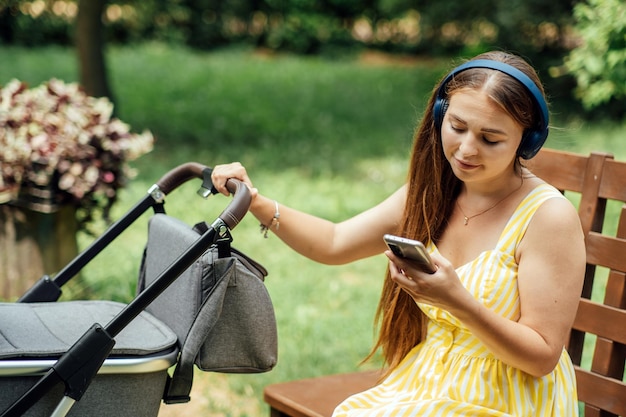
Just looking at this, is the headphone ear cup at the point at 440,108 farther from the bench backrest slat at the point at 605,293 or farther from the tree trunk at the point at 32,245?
the tree trunk at the point at 32,245

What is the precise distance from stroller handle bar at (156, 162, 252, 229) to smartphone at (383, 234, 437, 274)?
46 cm

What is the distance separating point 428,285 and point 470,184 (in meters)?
0.53

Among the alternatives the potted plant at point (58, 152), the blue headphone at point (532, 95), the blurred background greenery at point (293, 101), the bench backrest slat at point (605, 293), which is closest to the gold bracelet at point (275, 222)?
the blurred background greenery at point (293, 101)

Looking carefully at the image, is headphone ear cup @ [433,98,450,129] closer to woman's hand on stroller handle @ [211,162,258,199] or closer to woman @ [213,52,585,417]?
woman @ [213,52,585,417]

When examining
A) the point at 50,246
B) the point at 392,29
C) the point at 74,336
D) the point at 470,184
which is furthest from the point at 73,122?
the point at 392,29

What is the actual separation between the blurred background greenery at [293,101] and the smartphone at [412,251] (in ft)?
2.38

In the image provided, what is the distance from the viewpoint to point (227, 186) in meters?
2.65

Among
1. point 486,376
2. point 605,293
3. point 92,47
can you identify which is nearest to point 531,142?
point 486,376

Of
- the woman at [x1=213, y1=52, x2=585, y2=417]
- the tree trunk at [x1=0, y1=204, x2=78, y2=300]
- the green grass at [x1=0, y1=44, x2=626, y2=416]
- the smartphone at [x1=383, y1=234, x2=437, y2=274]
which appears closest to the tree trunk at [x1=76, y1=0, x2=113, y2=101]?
the green grass at [x1=0, y1=44, x2=626, y2=416]

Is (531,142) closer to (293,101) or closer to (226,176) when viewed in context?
(226,176)

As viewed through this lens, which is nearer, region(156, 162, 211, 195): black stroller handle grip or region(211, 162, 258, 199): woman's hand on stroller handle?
region(211, 162, 258, 199): woman's hand on stroller handle

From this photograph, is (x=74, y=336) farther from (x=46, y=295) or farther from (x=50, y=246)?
(x=50, y=246)

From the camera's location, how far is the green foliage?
13.1ft

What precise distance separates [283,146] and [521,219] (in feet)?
22.3
